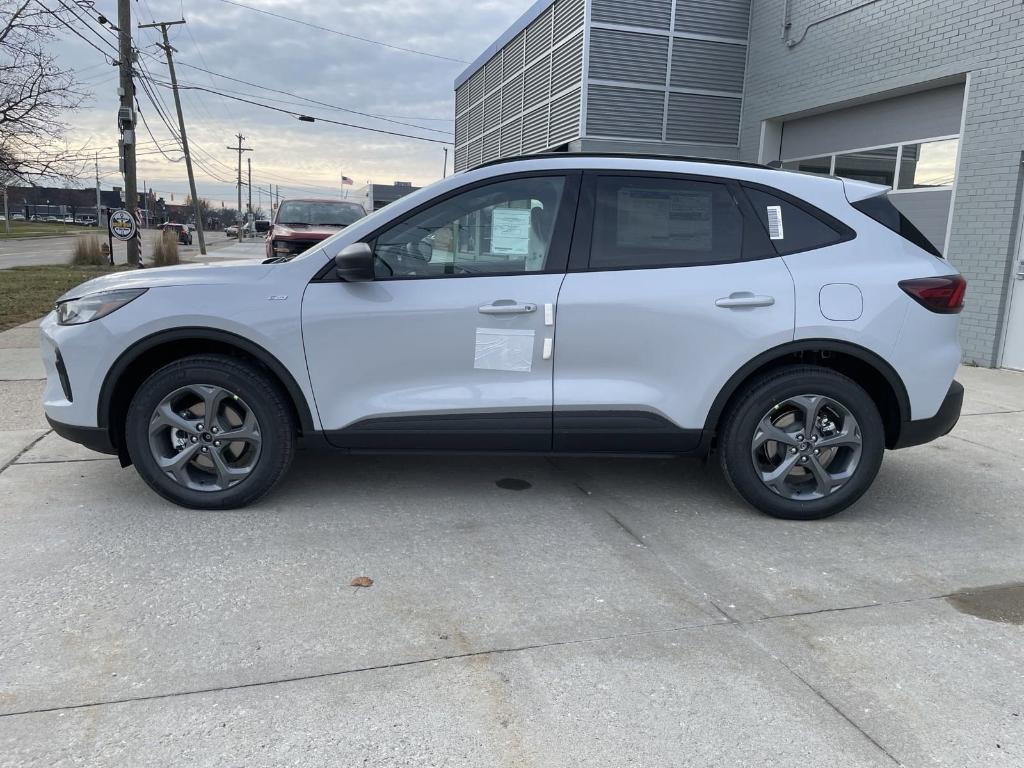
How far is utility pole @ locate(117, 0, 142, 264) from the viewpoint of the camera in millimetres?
18297

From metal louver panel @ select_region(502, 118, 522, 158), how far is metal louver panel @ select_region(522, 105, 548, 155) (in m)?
0.41

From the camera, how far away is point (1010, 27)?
339 inches

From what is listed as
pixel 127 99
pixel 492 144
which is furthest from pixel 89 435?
pixel 492 144

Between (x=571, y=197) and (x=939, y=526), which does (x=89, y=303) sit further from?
(x=939, y=526)

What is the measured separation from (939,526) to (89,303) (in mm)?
4592

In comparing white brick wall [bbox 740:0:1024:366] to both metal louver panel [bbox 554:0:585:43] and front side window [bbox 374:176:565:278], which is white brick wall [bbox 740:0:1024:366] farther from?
front side window [bbox 374:176:565:278]

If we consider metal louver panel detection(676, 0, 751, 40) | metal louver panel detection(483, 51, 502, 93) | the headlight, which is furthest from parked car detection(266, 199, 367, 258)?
metal louver panel detection(483, 51, 502, 93)

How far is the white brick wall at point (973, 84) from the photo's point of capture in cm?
874

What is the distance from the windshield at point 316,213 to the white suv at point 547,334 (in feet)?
32.7

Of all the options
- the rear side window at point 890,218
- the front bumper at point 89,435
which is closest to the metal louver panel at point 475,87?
the rear side window at point 890,218

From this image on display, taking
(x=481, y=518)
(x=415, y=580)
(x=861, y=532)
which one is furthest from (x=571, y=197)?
(x=861, y=532)

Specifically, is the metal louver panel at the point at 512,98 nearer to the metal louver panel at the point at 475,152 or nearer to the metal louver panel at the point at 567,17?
the metal louver panel at the point at 475,152

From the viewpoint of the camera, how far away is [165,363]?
3975 millimetres

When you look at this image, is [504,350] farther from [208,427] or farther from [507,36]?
[507,36]
